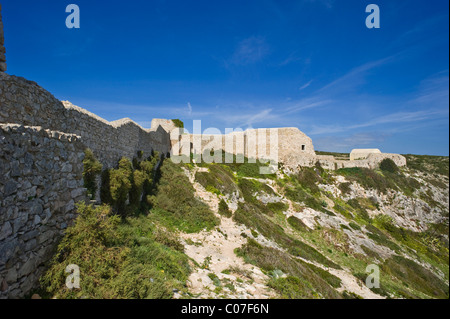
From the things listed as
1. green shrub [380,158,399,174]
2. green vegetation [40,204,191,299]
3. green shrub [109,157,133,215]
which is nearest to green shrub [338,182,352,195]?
green shrub [380,158,399,174]

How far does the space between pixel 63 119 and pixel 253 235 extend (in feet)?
41.5

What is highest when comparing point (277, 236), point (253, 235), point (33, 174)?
point (33, 174)

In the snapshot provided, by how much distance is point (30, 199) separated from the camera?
12.6ft

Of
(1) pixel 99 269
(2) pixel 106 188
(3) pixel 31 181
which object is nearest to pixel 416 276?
(1) pixel 99 269

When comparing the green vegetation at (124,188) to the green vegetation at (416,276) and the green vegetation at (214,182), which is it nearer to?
the green vegetation at (214,182)

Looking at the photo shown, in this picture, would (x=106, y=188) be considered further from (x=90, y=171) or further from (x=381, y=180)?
(x=381, y=180)

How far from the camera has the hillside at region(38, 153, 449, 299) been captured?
4852mm

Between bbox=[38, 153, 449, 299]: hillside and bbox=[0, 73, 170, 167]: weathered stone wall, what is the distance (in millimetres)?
1283

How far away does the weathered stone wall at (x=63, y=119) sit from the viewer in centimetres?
509

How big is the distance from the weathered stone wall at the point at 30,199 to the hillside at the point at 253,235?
0.35 m

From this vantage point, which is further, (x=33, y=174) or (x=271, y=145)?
(x=271, y=145)

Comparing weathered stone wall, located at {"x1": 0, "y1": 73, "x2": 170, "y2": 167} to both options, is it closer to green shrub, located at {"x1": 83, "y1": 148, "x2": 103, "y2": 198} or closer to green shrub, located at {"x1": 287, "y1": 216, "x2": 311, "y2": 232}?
green shrub, located at {"x1": 83, "y1": 148, "x2": 103, "y2": 198}

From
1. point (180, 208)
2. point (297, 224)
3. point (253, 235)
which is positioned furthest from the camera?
point (297, 224)

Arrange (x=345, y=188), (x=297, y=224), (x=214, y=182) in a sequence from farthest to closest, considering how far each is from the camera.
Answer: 1. (x=345, y=188)
2. (x=297, y=224)
3. (x=214, y=182)
